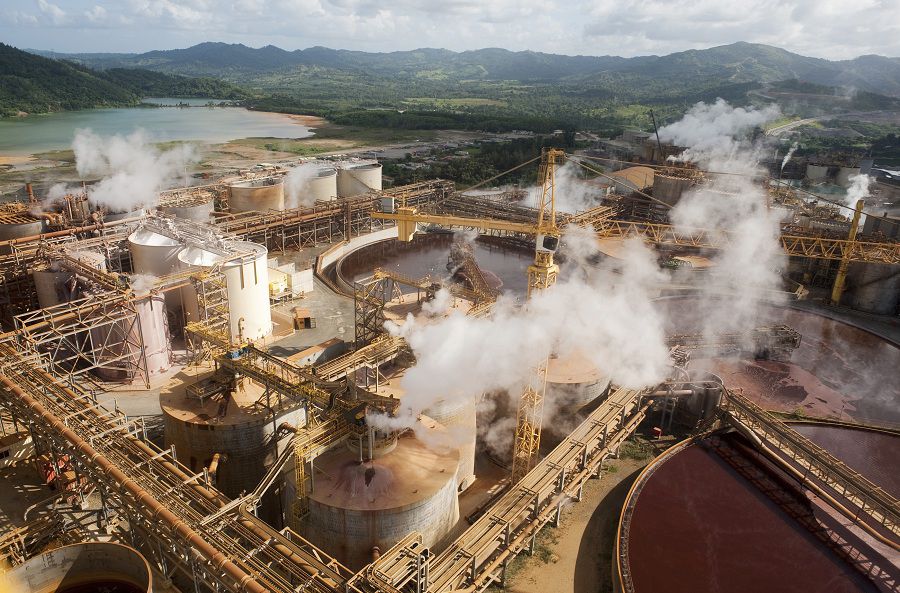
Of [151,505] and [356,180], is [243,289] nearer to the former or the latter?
[151,505]

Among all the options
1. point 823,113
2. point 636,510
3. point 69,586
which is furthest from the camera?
point 823,113

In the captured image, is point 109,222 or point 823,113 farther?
point 823,113

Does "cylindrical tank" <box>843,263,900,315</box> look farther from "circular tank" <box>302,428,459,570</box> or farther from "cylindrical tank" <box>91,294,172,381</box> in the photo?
"cylindrical tank" <box>91,294,172,381</box>

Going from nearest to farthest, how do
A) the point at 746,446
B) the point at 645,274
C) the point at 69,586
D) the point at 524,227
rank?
the point at 69,586 → the point at 746,446 → the point at 524,227 → the point at 645,274

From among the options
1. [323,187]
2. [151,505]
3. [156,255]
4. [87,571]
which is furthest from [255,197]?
[87,571]

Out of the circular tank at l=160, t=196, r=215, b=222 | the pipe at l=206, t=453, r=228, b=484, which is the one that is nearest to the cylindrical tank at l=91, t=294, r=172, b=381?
the pipe at l=206, t=453, r=228, b=484

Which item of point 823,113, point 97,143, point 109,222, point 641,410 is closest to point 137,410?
point 109,222

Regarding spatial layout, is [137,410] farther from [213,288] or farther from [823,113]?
[823,113]
